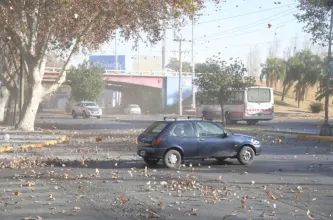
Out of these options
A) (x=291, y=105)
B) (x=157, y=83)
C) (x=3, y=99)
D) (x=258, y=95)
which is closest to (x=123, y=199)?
(x=258, y=95)

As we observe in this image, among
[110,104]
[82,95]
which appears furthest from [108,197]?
[110,104]

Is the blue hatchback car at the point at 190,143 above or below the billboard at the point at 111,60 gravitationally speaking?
below

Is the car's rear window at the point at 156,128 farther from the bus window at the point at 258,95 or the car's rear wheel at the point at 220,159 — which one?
the bus window at the point at 258,95

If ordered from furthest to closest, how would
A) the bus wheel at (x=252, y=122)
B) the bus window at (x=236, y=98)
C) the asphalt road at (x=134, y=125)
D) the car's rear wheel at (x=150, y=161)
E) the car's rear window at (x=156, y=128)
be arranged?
1. the bus wheel at (x=252, y=122)
2. the bus window at (x=236, y=98)
3. the asphalt road at (x=134, y=125)
4. the car's rear wheel at (x=150, y=161)
5. the car's rear window at (x=156, y=128)

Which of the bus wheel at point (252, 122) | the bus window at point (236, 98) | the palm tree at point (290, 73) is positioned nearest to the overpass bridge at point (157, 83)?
the palm tree at point (290, 73)

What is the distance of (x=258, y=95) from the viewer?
146 ft

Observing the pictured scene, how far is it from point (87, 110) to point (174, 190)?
52.6 meters

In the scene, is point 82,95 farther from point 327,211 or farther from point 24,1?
point 327,211

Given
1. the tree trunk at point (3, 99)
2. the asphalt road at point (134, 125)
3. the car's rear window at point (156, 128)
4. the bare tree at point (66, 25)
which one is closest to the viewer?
the car's rear window at point (156, 128)

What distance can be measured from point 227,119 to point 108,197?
34910 millimetres

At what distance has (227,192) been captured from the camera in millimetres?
11680

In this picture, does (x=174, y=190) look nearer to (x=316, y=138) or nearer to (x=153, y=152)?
(x=153, y=152)

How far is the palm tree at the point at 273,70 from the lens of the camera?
309ft

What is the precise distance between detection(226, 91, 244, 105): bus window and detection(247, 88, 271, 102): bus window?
1.69 feet
